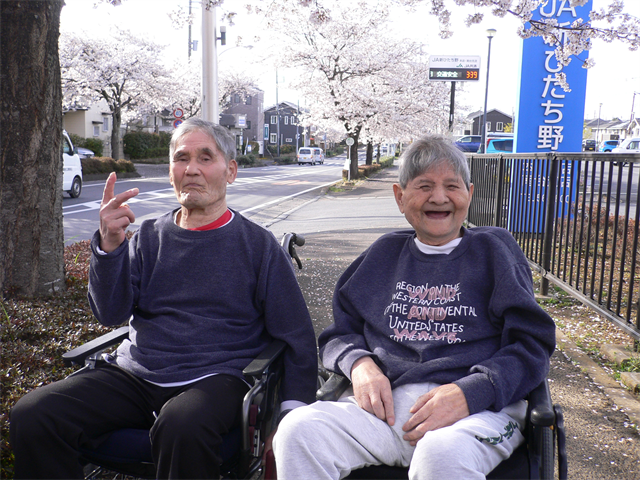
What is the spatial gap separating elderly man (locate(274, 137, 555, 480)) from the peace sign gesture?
876mm

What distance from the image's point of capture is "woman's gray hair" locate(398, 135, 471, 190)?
2186 mm

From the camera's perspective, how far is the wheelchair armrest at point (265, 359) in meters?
1.97

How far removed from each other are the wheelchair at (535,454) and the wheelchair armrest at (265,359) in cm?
45

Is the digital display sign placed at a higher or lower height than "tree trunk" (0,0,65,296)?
higher

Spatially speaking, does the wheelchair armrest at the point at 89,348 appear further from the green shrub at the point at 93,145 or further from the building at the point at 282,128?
the building at the point at 282,128

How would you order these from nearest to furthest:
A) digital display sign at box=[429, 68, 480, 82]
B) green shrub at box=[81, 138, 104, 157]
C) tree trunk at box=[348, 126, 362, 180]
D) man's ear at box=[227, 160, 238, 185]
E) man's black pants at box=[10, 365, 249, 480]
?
man's black pants at box=[10, 365, 249, 480], man's ear at box=[227, 160, 238, 185], digital display sign at box=[429, 68, 480, 82], tree trunk at box=[348, 126, 362, 180], green shrub at box=[81, 138, 104, 157]

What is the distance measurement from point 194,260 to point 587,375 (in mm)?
2662

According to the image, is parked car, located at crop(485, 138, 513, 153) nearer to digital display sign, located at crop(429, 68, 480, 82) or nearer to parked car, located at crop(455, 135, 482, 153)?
digital display sign, located at crop(429, 68, 480, 82)

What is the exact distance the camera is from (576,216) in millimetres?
4645

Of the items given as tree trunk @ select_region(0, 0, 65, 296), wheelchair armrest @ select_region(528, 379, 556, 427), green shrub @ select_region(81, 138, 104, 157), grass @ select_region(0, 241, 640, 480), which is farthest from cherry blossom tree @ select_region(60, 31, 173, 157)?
wheelchair armrest @ select_region(528, 379, 556, 427)

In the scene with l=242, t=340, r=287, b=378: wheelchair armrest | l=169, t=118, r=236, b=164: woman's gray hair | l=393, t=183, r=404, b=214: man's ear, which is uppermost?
l=169, t=118, r=236, b=164: woman's gray hair

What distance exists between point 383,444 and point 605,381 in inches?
89.3

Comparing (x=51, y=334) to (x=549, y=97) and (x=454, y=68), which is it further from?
Answer: (x=454, y=68)

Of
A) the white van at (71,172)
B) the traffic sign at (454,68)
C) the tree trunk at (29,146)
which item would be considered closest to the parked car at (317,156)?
the white van at (71,172)
